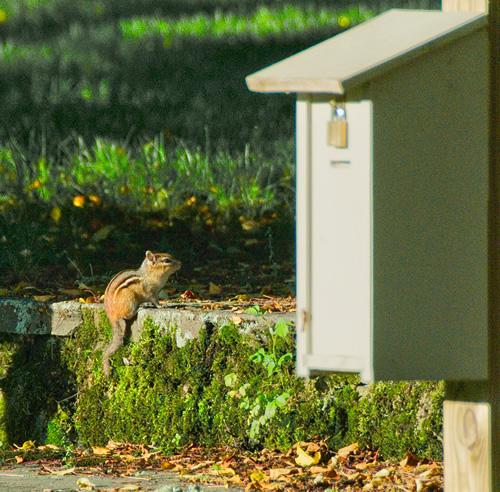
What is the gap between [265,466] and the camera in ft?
14.5

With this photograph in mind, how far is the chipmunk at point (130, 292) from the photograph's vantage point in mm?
4977

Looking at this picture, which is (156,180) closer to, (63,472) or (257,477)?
(63,472)

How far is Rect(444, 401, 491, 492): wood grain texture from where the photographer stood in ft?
9.40

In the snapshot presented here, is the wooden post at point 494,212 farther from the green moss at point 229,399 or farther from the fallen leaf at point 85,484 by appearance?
the fallen leaf at point 85,484

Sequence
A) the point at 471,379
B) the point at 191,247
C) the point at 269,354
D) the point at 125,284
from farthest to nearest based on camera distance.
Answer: the point at 191,247 → the point at 125,284 → the point at 269,354 → the point at 471,379

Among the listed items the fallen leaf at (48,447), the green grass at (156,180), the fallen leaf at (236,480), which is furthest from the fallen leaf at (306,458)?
the green grass at (156,180)

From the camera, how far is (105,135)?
9289mm

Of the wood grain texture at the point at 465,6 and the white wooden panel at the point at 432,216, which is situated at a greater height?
the wood grain texture at the point at 465,6

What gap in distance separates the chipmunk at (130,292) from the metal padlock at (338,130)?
254cm

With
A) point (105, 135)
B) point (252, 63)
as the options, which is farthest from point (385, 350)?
point (252, 63)

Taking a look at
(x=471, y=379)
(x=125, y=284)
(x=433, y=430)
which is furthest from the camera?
(x=125, y=284)

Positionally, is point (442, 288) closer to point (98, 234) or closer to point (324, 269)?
point (324, 269)

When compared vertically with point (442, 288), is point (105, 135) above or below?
above

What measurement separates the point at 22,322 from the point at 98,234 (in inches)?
58.4
